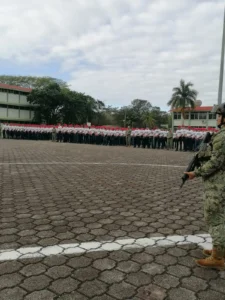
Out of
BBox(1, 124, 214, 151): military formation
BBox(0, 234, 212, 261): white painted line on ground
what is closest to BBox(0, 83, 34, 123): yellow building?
BBox(1, 124, 214, 151): military formation

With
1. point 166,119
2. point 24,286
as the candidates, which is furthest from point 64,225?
point 166,119

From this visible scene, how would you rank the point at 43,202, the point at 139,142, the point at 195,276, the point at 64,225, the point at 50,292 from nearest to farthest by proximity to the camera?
the point at 50,292
the point at 195,276
the point at 64,225
the point at 43,202
the point at 139,142

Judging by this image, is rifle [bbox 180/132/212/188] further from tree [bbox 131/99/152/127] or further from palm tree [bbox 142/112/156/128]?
tree [bbox 131/99/152/127]

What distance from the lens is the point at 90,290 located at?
2.52 meters

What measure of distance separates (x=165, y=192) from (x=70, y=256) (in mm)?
3585

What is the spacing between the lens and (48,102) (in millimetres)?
55031

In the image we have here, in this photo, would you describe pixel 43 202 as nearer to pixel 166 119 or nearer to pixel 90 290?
pixel 90 290

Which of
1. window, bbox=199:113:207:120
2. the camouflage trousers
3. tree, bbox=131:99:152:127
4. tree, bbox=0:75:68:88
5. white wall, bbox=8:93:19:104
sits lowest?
the camouflage trousers

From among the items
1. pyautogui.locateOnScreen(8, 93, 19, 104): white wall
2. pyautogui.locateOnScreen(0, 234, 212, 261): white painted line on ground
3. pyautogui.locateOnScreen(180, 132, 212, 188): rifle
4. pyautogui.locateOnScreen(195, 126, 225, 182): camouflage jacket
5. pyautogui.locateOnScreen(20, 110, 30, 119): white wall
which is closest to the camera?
pyautogui.locateOnScreen(195, 126, 225, 182): camouflage jacket

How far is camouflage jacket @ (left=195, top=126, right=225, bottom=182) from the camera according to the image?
2797 mm

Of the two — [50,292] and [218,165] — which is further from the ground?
[218,165]

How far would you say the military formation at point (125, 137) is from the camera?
757 inches

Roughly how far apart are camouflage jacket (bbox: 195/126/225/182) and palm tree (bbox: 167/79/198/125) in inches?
2085

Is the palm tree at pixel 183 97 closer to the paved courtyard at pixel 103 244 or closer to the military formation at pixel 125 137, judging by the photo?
the military formation at pixel 125 137
